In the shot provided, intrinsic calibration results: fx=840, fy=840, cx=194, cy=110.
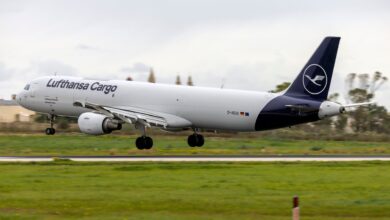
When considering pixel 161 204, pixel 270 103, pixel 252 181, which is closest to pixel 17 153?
pixel 270 103

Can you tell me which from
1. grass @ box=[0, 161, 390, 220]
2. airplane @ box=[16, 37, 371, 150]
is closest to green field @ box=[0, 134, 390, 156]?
airplane @ box=[16, 37, 371, 150]

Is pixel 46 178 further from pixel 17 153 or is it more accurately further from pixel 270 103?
pixel 270 103

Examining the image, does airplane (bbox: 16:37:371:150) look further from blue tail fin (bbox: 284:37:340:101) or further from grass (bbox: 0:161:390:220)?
grass (bbox: 0:161:390:220)

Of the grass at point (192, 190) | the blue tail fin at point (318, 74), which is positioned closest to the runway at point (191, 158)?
the grass at point (192, 190)

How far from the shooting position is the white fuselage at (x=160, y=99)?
53.7m

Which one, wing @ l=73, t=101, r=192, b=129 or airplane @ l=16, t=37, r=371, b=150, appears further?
wing @ l=73, t=101, r=192, b=129

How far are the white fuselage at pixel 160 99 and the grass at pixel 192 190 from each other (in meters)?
13.4

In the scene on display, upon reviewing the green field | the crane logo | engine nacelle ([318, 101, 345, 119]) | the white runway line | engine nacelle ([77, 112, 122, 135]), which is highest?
the crane logo

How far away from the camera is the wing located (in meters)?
53.5

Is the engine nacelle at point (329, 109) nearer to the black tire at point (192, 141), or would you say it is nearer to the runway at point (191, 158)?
the runway at point (191, 158)

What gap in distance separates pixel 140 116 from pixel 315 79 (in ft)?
38.9

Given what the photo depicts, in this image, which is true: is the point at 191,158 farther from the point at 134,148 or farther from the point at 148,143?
the point at 134,148

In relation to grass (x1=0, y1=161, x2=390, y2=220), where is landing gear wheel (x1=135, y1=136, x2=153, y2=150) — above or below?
above

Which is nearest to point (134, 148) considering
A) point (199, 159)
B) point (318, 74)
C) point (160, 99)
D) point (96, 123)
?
point (160, 99)
